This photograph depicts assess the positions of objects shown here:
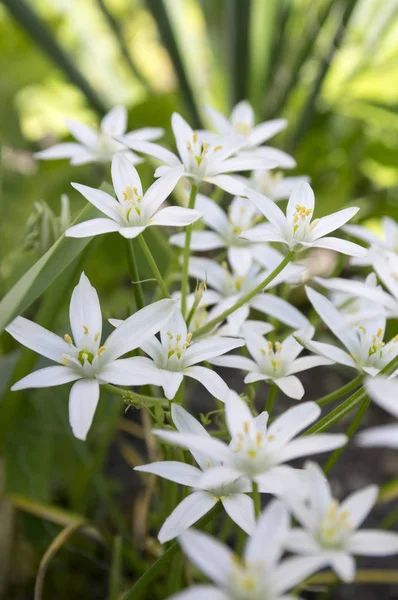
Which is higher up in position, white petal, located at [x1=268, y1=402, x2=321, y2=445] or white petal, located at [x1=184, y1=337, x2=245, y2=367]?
white petal, located at [x1=184, y1=337, x2=245, y2=367]

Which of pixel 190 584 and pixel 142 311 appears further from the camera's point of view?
pixel 190 584

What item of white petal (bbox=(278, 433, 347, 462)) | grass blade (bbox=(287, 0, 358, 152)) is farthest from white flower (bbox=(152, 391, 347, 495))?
grass blade (bbox=(287, 0, 358, 152))

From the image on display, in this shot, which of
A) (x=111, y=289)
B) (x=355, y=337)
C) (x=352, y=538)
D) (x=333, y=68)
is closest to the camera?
(x=352, y=538)

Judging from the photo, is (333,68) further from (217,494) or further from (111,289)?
(217,494)

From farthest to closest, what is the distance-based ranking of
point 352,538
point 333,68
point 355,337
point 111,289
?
1. point 333,68
2. point 111,289
3. point 355,337
4. point 352,538

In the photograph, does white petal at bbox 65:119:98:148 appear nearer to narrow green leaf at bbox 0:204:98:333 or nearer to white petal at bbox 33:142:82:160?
white petal at bbox 33:142:82:160

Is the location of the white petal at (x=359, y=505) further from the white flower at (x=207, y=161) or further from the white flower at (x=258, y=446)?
the white flower at (x=207, y=161)

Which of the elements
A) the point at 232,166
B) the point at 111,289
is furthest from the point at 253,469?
the point at 111,289

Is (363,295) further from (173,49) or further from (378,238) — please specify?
(173,49)
